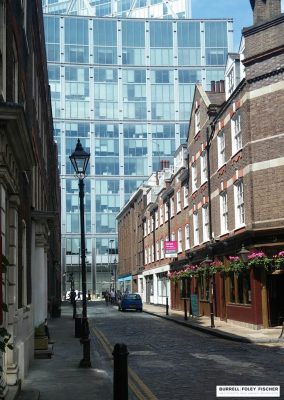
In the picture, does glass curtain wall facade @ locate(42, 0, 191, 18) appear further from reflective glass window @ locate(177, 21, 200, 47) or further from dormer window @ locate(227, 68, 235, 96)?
dormer window @ locate(227, 68, 235, 96)

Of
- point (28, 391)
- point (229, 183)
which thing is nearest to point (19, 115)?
point (28, 391)

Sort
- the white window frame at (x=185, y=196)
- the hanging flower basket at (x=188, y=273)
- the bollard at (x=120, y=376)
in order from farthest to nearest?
the white window frame at (x=185, y=196) → the hanging flower basket at (x=188, y=273) → the bollard at (x=120, y=376)

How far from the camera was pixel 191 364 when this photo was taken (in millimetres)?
15070

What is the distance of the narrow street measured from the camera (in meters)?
11.5

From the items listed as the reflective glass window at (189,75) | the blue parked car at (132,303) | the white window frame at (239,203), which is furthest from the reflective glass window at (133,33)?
the white window frame at (239,203)

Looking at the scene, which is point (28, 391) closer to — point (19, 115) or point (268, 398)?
point (268, 398)

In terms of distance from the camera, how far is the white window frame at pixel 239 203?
1081 inches

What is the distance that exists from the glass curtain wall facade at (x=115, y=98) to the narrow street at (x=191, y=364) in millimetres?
78355

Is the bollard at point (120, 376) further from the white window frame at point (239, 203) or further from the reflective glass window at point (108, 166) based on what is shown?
the reflective glass window at point (108, 166)

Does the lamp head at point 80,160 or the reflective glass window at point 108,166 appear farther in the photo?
the reflective glass window at point 108,166

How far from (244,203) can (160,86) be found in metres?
80.2

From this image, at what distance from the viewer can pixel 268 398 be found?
404 inches

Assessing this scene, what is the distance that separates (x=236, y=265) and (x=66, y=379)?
14.6 metres

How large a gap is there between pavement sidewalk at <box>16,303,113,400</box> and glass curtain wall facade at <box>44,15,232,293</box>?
277ft
